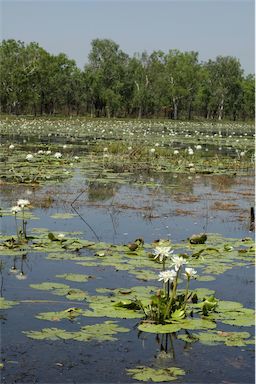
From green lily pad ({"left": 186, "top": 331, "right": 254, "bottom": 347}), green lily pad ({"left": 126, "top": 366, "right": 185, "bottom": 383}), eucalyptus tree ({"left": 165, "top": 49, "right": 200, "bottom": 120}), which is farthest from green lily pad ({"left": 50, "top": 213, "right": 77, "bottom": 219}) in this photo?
eucalyptus tree ({"left": 165, "top": 49, "right": 200, "bottom": 120})

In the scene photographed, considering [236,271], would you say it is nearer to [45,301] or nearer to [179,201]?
[45,301]

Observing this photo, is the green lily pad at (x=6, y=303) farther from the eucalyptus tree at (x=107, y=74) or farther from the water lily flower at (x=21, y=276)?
the eucalyptus tree at (x=107, y=74)

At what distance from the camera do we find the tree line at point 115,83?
207ft

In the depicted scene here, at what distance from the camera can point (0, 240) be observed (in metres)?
7.79

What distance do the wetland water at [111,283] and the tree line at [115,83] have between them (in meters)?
51.6

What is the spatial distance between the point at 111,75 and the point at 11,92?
71.9ft

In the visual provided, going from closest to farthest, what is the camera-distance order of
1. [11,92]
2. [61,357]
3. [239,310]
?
[61,357]
[239,310]
[11,92]

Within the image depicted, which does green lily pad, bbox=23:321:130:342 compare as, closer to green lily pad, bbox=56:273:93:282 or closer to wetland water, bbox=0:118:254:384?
wetland water, bbox=0:118:254:384

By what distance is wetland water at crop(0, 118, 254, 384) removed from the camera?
4348mm

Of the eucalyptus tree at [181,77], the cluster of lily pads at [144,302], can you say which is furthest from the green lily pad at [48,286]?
the eucalyptus tree at [181,77]

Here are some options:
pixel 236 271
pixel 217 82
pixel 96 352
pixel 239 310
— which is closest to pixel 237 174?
pixel 236 271

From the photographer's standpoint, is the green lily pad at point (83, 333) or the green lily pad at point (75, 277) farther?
the green lily pad at point (75, 277)

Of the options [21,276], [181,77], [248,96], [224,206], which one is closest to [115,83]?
[181,77]

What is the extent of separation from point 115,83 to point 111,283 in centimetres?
7321
